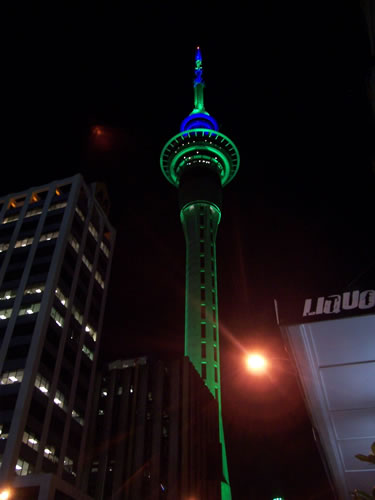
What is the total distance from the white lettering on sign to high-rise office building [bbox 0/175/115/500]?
44.9 metres

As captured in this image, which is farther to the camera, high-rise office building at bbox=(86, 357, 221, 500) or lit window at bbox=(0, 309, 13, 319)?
lit window at bbox=(0, 309, 13, 319)

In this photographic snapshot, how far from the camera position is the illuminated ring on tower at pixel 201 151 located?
430ft

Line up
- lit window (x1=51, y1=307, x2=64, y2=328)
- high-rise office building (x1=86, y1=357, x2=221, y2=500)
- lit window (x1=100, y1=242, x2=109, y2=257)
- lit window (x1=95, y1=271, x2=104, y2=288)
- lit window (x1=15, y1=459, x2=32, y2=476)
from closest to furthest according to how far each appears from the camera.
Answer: lit window (x1=15, y1=459, x2=32, y2=476), high-rise office building (x1=86, y1=357, x2=221, y2=500), lit window (x1=51, y1=307, x2=64, y2=328), lit window (x1=95, y1=271, x2=104, y2=288), lit window (x1=100, y1=242, x2=109, y2=257)

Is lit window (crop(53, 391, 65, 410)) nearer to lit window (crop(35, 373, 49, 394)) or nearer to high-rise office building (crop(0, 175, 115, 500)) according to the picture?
high-rise office building (crop(0, 175, 115, 500))

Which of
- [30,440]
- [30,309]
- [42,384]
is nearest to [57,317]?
[30,309]

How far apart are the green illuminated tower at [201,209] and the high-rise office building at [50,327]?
1980 centimetres

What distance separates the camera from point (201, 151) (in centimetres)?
13112

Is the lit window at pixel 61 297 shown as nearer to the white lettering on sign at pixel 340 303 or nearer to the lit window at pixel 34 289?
the lit window at pixel 34 289

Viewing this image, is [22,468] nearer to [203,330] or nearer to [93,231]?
[93,231]

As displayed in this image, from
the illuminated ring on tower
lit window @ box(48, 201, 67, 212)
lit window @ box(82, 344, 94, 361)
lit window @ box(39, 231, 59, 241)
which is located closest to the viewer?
lit window @ box(82, 344, 94, 361)

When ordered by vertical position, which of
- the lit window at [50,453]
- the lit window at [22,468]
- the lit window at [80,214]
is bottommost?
the lit window at [22,468]

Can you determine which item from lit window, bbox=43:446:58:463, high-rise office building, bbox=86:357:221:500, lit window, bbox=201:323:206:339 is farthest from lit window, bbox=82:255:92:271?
lit window, bbox=43:446:58:463

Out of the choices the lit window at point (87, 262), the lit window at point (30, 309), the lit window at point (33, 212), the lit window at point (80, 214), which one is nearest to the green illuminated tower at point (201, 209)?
the lit window at point (87, 262)

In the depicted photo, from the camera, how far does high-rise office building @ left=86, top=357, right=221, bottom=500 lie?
64750mm
